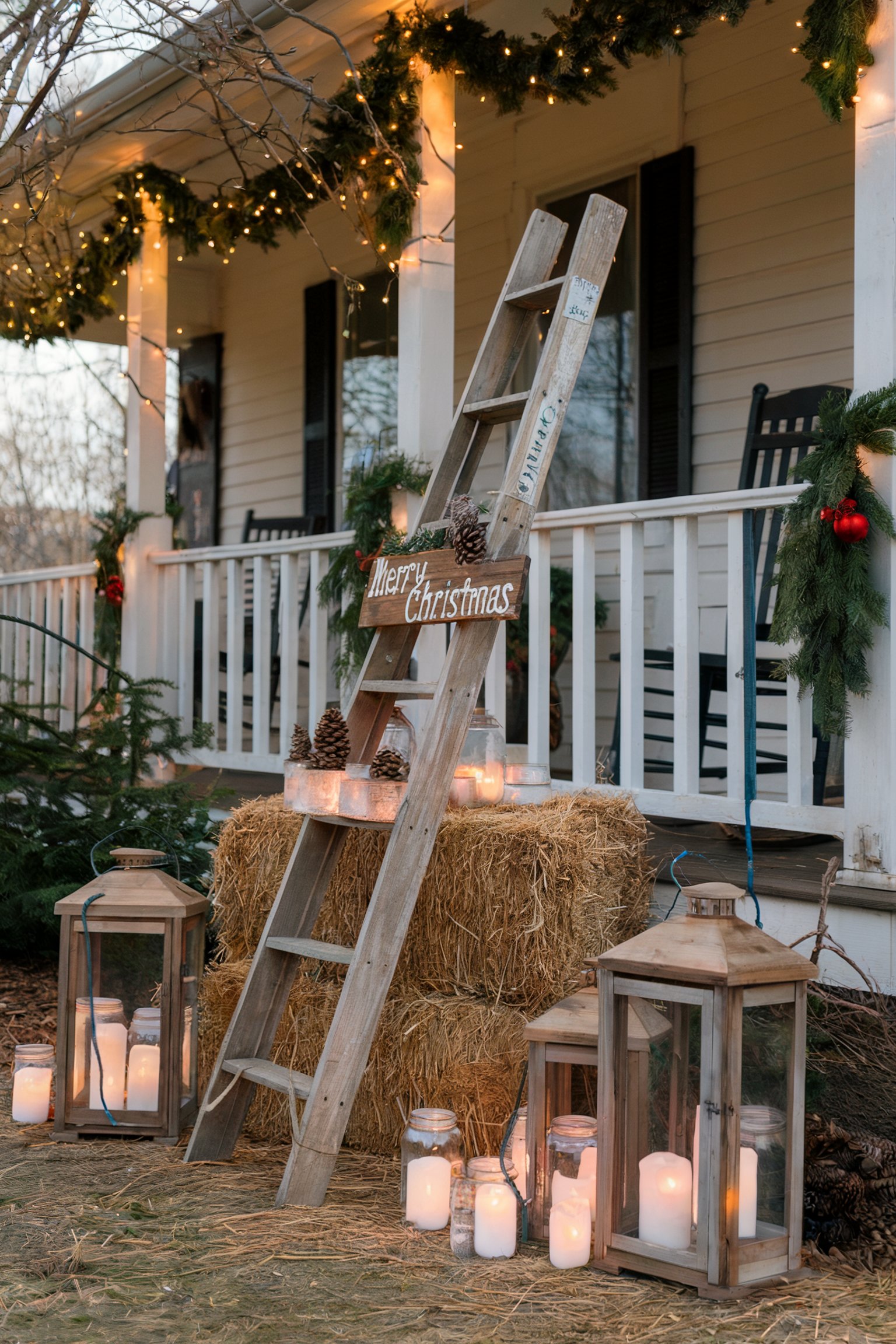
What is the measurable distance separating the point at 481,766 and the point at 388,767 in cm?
52

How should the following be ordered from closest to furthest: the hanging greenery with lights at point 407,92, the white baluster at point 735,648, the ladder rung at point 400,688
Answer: the ladder rung at point 400,688, the hanging greenery with lights at point 407,92, the white baluster at point 735,648

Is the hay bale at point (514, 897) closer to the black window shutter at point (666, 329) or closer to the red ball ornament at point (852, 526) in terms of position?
the red ball ornament at point (852, 526)

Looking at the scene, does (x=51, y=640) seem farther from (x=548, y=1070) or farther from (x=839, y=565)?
(x=548, y=1070)

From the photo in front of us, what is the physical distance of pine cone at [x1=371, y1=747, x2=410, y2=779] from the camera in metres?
2.65

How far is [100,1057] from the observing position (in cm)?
291

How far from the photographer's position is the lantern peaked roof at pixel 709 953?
6.72 ft

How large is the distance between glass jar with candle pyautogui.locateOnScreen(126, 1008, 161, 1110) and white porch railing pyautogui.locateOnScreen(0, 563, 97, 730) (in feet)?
10.4

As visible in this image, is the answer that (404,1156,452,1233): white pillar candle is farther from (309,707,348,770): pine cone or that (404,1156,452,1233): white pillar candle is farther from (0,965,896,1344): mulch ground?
(309,707,348,770): pine cone

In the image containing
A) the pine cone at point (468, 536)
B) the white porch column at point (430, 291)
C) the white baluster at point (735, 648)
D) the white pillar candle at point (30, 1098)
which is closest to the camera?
the pine cone at point (468, 536)

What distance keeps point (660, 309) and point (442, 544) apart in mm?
3341

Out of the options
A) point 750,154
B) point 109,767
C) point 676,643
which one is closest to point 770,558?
point 676,643

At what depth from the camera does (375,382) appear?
291 inches

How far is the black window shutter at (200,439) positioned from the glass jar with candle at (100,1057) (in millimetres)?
5882

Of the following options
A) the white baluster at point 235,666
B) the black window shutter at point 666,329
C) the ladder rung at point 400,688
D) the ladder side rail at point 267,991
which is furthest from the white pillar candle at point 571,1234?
the black window shutter at point 666,329
